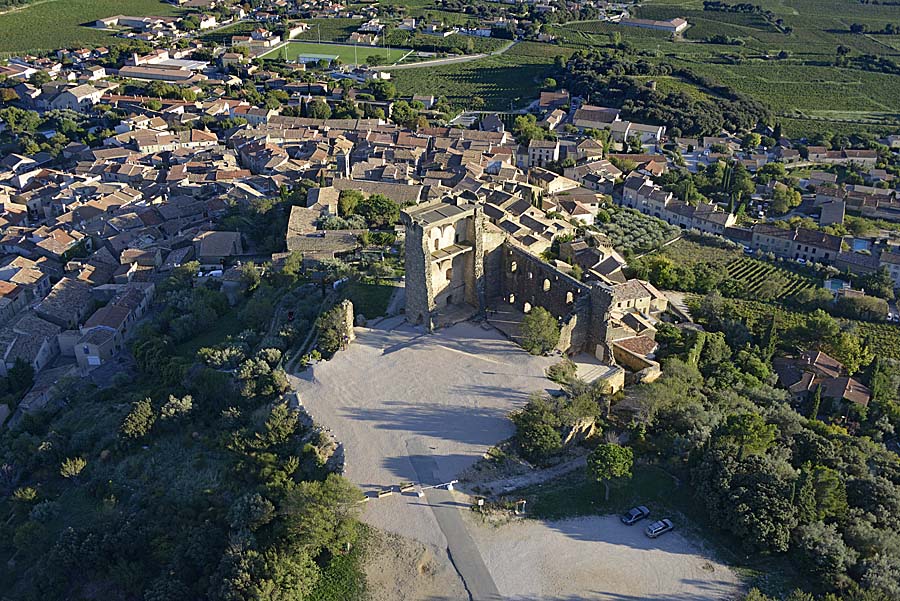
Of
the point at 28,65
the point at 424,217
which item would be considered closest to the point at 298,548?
the point at 424,217

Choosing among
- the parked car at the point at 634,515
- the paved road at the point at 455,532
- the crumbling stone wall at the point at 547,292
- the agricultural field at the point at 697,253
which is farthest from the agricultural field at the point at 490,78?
the parked car at the point at 634,515

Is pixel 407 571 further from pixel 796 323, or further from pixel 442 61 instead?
pixel 442 61

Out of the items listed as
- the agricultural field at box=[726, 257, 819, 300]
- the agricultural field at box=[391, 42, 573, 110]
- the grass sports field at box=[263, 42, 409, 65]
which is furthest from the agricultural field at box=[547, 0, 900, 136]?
the agricultural field at box=[726, 257, 819, 300]

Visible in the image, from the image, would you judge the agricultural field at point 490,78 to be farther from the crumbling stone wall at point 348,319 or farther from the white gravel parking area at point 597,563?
the white gravel parking area at point 597,563

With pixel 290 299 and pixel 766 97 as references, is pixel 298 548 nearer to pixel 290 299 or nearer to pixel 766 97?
pixel 290 299

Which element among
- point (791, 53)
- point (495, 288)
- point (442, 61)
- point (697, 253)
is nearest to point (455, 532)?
point (495, 288)

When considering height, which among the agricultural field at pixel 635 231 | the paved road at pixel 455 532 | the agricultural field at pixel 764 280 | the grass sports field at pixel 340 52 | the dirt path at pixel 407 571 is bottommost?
the agricultural field at pixel 764 280

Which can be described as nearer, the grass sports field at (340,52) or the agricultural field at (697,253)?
the agricultural field at (697,253)
